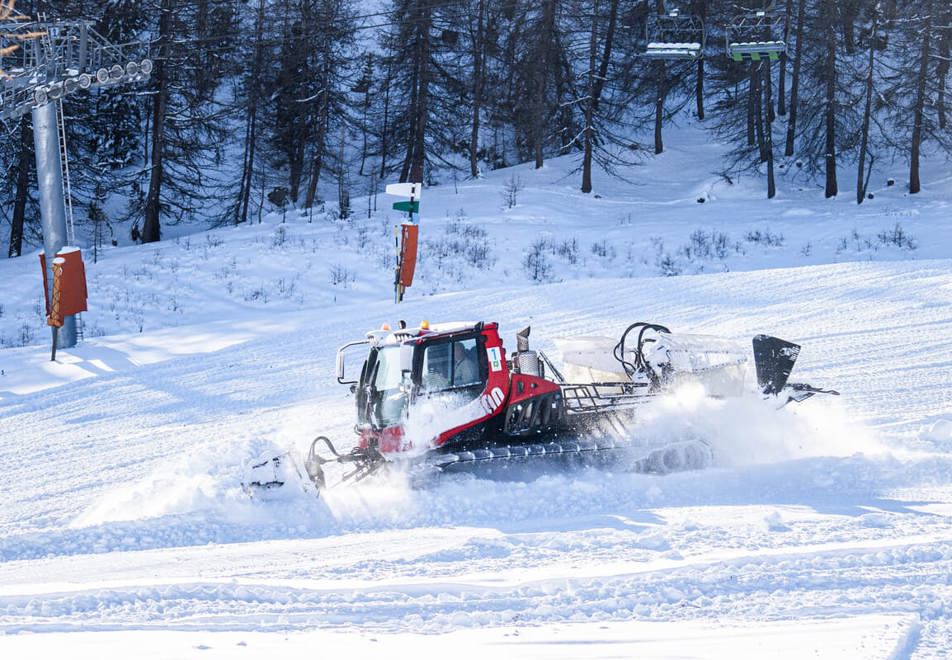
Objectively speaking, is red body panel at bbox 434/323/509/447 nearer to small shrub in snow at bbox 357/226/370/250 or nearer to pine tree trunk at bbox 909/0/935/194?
small shrub in snow at bbox 357/226/370/250

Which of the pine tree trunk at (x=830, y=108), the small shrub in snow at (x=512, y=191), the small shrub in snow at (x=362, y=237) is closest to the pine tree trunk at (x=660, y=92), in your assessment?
the small shrub in snow at (x=512, y=191)

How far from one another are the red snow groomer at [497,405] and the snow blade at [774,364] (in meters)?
0.01

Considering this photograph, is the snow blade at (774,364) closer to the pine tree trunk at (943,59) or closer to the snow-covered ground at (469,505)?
the snow-covered ground at (469,505)

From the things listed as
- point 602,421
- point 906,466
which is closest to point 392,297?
point 602,421

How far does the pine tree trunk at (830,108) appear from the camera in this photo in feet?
101

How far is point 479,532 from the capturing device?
8.12 metres

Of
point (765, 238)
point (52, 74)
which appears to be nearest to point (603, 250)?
point (765, 238)

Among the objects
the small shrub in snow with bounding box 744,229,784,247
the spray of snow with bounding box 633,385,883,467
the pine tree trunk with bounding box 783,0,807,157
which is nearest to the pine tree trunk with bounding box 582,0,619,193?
the pine tree trunk with bounding box 783,0,807,157

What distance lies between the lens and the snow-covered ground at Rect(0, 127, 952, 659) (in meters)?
5.76

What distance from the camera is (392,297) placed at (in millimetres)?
22062

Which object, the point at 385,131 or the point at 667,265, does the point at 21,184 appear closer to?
the point at 385,131

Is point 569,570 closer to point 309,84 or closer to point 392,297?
point 392,297

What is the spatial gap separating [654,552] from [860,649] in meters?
2.06

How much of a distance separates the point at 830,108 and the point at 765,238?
316 inches
